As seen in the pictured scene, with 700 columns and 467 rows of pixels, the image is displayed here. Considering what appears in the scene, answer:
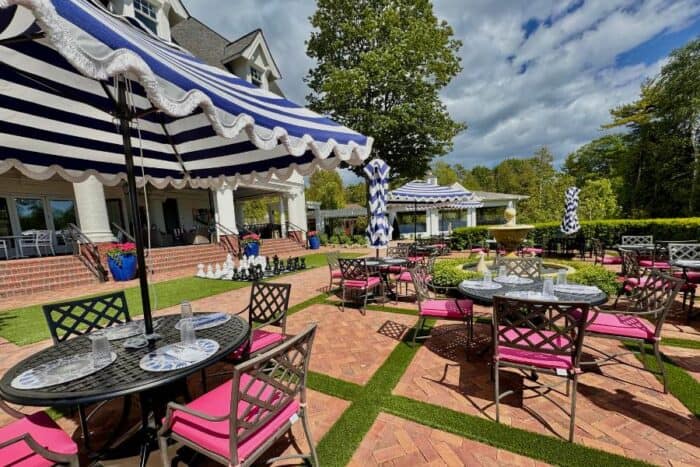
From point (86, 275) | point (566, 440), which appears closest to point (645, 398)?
point (566, 440)

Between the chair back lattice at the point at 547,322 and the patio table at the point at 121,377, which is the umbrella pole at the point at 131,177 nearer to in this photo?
the patio table at the point at 121,377

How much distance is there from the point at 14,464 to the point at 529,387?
3.97 metres

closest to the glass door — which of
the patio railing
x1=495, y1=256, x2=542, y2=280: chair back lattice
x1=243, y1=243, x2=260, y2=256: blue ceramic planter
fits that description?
the patio railing

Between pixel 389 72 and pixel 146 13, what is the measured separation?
10.9 metres

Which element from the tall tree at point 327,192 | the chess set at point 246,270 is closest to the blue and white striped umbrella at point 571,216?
the chess set at point 246,270

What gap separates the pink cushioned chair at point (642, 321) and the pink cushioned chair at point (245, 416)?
2.81 metres

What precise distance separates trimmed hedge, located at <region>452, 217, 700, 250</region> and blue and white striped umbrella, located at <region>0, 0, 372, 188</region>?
9.76m

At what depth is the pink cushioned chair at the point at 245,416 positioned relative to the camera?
5.07 ft

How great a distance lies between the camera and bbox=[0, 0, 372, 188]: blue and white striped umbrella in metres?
1.35

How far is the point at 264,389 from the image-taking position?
1.70m

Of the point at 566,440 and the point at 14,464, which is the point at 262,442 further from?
the point at 566,440

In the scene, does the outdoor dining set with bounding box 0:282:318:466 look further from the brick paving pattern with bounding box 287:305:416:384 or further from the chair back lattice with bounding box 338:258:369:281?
the chair back lattice with bounding box 338:258:369:281

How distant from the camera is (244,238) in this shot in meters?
14.4

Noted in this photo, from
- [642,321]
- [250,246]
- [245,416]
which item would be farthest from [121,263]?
[642,321]
